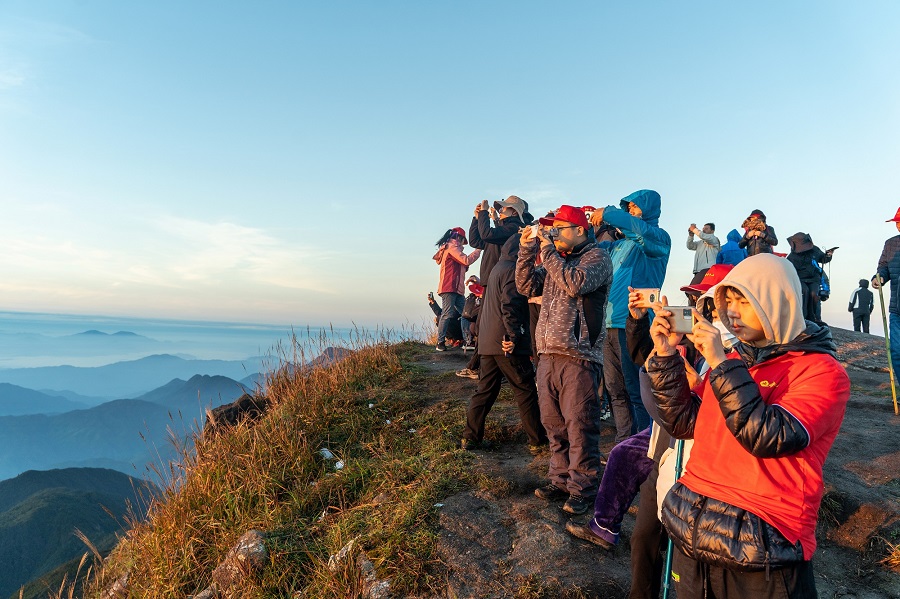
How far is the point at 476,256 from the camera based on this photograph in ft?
31.3

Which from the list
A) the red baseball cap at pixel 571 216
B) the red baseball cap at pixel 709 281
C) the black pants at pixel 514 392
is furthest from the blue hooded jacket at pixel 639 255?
the red baseball cap at pixel 709 281

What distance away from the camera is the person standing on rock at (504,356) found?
16.5ft

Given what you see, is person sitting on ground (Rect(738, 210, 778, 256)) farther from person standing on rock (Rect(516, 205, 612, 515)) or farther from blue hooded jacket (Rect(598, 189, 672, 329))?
person standing on rock (Rect(516, 205, 612, 515))

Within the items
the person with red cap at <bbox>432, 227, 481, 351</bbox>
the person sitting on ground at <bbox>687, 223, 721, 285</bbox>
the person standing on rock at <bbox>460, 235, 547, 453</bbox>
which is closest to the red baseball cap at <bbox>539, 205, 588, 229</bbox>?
the person standing on rock at <bbox>460, 235, 547, 453</bbox>

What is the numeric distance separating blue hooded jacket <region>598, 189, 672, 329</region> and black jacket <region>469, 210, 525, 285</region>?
1.43 m

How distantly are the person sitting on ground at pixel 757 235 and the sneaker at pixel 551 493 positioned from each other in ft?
14.9

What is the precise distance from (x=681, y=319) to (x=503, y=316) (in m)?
3.23

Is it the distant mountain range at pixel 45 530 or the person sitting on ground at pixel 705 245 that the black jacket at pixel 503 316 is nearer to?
the person sitting on ground at pixel 705 245

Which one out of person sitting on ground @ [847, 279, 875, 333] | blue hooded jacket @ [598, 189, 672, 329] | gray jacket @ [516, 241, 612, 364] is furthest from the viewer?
person sitting on ground @ [847, 279, 875, 333]

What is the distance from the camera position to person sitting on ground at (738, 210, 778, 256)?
6.91m

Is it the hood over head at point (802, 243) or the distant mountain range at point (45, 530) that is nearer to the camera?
the hood over head at point (802, 243)

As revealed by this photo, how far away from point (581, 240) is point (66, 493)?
53.0 metres

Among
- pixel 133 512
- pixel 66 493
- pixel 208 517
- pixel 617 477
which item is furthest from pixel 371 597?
pixel 66 493

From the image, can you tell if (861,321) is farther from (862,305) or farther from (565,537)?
(565,537)
